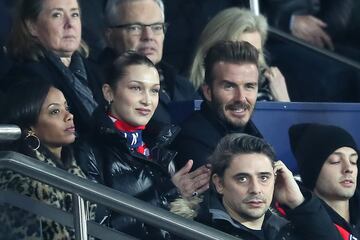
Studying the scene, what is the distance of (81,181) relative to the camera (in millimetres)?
6324

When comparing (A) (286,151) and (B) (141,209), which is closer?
(B) (141,209)

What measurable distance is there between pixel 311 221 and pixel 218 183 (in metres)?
0.54

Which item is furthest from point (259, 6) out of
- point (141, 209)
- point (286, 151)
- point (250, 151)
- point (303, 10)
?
point (141, 209)

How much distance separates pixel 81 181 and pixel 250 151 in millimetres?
1136

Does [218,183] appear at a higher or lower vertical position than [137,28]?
lower

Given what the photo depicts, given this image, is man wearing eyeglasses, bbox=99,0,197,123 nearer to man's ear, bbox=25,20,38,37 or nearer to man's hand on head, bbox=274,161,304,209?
man's ear, bbox=25,20,38,37

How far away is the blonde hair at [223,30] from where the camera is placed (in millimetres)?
8492

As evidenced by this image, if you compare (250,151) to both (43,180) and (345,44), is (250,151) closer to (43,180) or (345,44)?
(43,180)

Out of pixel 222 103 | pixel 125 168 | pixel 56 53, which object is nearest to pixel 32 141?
pixel 125 168

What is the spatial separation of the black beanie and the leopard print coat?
1836 mm

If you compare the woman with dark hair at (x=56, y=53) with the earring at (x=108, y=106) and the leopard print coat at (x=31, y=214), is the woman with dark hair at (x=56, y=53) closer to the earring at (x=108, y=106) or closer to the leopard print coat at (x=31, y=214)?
the earring at (x=108, y=106)

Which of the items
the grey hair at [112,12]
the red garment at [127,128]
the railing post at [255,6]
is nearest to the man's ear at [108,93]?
the red garment at [127,128]

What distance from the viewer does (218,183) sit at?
7.18 m

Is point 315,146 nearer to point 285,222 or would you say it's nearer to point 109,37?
point 285,222
